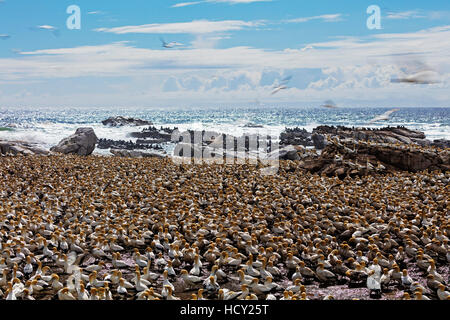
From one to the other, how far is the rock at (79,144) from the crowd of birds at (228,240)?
19.0m

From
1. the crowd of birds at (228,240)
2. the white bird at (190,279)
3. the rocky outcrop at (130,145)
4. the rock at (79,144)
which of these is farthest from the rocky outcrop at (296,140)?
the white bird at (190,279)

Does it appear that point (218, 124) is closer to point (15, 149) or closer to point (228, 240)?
point (15, 149)

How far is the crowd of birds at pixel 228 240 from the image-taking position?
419 inches

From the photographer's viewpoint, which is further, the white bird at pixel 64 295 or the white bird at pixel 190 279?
the white bird at pixel 190 279

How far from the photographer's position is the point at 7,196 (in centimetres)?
2138

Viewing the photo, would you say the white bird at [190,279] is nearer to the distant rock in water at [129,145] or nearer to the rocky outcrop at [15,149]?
the rocky outcrop at [15,149]

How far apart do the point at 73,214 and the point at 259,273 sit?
9.24 m

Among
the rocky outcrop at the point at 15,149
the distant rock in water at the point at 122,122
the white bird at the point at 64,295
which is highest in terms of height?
the distant rock in water at the point at 122,122

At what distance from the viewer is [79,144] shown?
42375 millimetres

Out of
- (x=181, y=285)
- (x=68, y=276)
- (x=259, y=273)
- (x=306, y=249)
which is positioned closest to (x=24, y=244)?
(x=68, y=276)

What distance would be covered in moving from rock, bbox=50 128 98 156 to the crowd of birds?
19.0 metres

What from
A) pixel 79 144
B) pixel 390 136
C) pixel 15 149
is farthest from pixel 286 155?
pixel 15 149

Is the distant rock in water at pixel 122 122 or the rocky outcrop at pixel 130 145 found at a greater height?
the distant rock in water at pixel 122 122

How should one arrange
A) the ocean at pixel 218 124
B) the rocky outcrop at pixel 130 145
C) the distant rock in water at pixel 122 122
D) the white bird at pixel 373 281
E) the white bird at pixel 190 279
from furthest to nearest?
the distant rock in water at pixel 122 122
the ocean at pixel 218 124
the rocky outcrop at pixel 130 145
the white bird at pixel 190 279
the white bird at pixel 373 281
